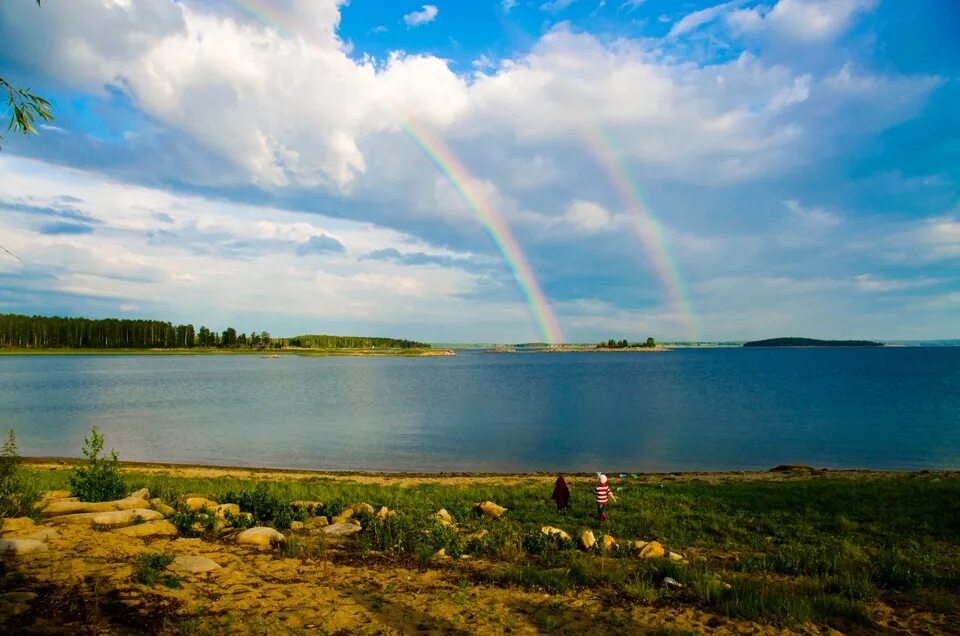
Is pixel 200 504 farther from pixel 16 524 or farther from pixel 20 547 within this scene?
pixel 20 547

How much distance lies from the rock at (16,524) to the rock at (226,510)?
134 inches

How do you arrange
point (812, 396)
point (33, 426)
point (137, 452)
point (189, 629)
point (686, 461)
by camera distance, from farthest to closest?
point (812, 396), point (33, 426), point (137, 452), point (686, 461), point (189, 629)

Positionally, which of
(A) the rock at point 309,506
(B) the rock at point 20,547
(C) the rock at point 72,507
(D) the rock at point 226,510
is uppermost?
(B) the rock at point 20,547

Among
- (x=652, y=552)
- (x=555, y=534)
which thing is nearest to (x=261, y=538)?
(x=555, y=534)

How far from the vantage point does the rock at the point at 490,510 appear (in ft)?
54.2

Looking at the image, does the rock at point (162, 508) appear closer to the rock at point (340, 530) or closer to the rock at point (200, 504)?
the rock at point (200, 504)

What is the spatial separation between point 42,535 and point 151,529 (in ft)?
5.85

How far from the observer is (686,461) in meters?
34.8

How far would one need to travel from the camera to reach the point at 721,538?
1441cm

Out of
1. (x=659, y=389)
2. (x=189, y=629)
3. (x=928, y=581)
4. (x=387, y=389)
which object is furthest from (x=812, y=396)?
(x=189, y=629)

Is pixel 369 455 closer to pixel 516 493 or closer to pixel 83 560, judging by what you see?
pixel 516 493

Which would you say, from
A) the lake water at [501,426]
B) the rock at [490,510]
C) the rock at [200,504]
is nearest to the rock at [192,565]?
the rock at [200,504]

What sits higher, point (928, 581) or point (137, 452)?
point (928, 581)

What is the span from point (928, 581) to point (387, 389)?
84832 mm
